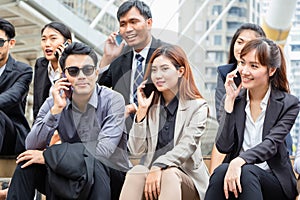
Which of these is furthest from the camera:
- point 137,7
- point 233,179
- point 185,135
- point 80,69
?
point 137,7

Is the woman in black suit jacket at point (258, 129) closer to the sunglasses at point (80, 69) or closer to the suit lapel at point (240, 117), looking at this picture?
the suit lapel at point (240, 117)

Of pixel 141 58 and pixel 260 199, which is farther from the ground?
pixel 141 58

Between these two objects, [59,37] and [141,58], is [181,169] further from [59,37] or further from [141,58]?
[59,37]

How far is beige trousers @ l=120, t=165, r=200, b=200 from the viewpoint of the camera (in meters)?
2.79

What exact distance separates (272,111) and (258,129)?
0.10 meters

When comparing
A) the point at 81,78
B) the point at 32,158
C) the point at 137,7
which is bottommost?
the point at 32,158

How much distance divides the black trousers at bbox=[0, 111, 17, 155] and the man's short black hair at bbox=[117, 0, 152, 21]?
80 centimetres

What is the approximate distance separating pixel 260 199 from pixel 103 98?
0.84 metres

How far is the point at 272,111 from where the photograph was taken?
2871 millimetres

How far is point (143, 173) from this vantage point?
2898 millimetres

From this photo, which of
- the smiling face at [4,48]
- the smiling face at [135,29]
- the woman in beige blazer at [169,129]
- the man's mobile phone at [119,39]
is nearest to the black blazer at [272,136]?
the woman in beige blazer at [169,129]

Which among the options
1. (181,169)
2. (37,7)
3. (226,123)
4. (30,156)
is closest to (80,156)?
(30,156)

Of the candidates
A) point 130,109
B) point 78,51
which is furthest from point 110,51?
point 130,109

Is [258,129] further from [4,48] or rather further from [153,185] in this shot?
[4,48]
